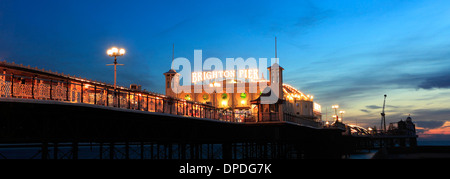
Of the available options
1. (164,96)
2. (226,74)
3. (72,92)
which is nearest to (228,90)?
(226,74)

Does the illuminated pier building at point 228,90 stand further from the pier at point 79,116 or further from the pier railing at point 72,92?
the pier railing at point 72,92

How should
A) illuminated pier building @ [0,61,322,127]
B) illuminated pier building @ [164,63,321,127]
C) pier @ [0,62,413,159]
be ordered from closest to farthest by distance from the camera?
pier @ [0,62,413,159], illuminated pier building @ [0,61,322,127], illuminated pier building @ [164,63,321,127]

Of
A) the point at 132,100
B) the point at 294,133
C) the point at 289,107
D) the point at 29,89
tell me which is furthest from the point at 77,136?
the point at 289,107

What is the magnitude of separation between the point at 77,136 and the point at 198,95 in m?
60.2

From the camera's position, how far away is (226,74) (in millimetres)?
86188

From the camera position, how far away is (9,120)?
21.6m

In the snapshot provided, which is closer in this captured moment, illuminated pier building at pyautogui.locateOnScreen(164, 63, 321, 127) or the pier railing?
the pier railing

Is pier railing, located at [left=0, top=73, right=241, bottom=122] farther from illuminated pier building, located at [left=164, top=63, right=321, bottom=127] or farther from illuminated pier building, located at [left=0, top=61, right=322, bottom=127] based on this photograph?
illuminated pier building, located at [left=164, top=63, right=321, bottom=127]

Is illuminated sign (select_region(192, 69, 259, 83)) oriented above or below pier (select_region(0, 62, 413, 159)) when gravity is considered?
above

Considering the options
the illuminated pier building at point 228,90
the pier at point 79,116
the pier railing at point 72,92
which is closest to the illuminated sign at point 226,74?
the illuminated pier building at point 228,90

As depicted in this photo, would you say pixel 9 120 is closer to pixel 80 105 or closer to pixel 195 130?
pixel 80 105

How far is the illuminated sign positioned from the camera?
8388 cm

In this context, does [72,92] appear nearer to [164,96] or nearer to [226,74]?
[164,96]

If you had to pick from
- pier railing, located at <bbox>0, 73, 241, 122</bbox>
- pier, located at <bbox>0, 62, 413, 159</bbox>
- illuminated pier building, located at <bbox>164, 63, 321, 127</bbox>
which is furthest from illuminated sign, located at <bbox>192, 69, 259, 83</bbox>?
pier railing, located at <bbox>0, 73, 241, 122</bbox>
